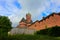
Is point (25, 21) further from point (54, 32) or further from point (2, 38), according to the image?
point (2, 38)

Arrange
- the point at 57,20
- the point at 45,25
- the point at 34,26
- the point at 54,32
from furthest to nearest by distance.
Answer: the point at 34,26
the point at 45,25
the point at 57,20
the point at 54,32

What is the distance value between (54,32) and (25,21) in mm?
42999

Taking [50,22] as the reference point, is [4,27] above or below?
below

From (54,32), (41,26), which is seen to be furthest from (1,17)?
(54,32)

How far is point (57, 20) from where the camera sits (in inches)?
1576

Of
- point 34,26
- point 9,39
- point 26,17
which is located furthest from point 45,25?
point 9,39

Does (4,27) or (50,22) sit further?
(50,22)

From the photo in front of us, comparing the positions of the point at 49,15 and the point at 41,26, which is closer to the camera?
the point at 49,15

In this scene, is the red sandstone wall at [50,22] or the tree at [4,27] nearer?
the tree at [4,27]

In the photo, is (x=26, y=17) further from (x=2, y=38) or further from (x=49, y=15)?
(x=2, y=38)

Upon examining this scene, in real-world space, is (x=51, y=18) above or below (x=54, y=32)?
above

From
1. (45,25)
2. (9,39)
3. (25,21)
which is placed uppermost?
(25,21)

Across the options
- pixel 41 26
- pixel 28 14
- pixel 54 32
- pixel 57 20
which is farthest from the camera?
pixel 28 14

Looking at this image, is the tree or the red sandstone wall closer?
the tree
